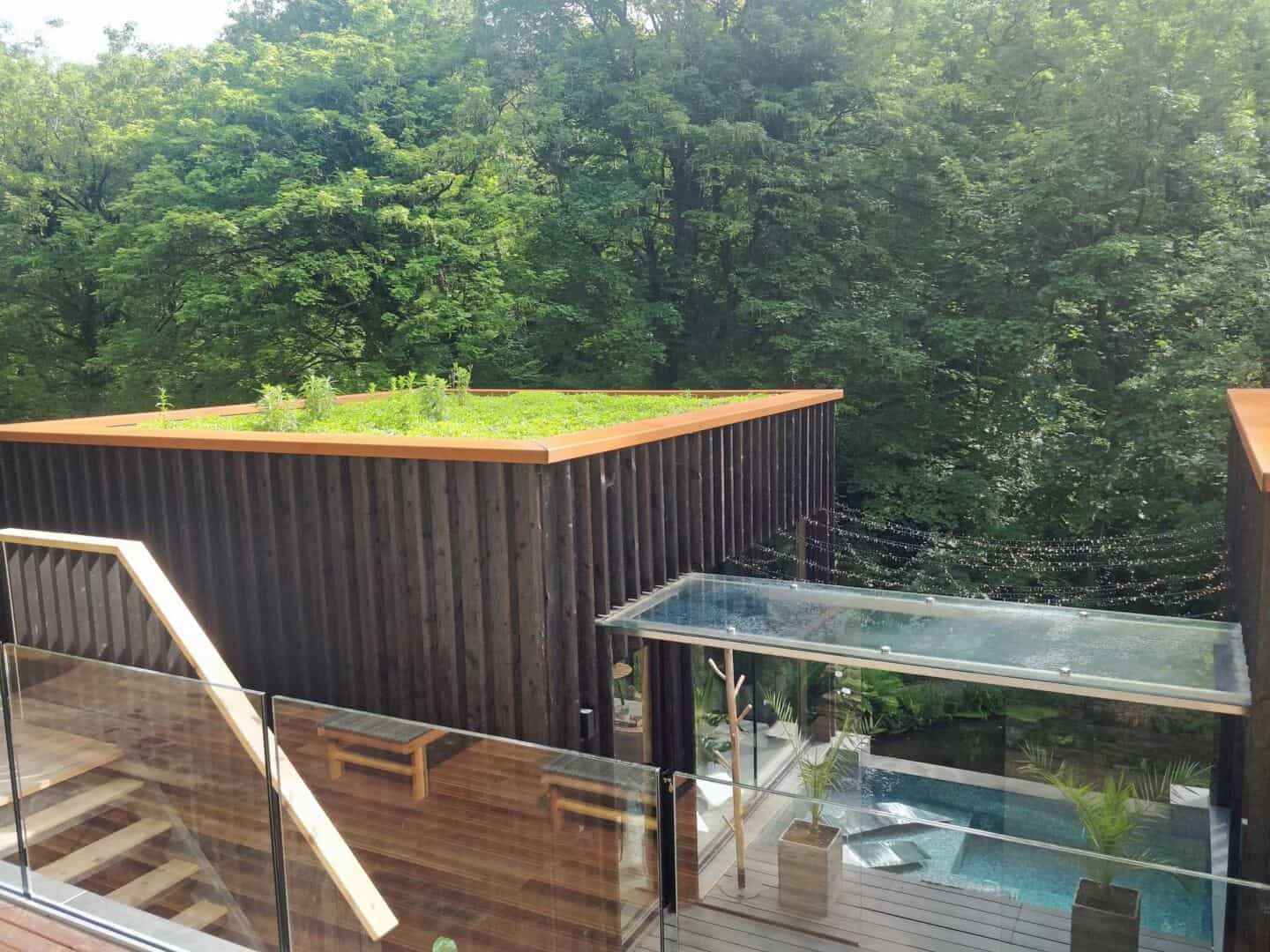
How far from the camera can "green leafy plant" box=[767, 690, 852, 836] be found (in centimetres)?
674

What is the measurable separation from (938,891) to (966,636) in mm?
2316

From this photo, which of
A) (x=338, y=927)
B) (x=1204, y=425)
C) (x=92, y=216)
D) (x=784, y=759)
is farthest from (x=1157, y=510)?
(x=92, y=216)

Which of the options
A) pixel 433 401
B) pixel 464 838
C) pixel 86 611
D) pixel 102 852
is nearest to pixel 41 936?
pixel 102 852

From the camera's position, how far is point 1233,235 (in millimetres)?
12117

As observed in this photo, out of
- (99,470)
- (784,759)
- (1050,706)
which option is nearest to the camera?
(99,470)

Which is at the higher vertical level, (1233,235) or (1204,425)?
(1233,235)

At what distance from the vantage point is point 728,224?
52.8 feet

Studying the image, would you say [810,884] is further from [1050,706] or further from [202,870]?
[1050,706]

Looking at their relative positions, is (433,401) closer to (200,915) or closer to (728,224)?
(200,915)

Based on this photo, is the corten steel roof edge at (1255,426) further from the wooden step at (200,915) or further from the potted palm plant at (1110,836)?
the wooden step at (200,915)

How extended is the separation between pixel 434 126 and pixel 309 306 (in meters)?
3.77

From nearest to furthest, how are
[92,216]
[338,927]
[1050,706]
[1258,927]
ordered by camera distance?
1. [1258,927]
2. [338,927]
3. [1050,706]
4. [92,216]

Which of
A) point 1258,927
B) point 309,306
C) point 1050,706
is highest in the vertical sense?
point 309,306

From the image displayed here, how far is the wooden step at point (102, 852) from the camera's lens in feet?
12.0
